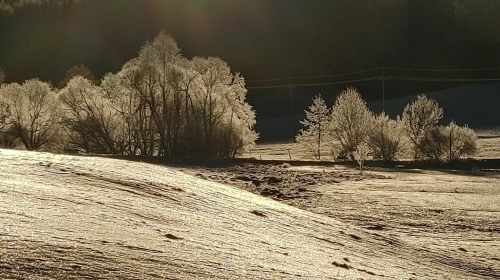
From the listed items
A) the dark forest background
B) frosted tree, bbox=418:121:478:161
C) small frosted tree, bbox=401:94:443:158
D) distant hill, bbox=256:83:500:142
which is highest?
the dark forest background

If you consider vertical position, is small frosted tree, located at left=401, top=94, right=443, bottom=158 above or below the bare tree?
below

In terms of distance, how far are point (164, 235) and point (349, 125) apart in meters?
46.8

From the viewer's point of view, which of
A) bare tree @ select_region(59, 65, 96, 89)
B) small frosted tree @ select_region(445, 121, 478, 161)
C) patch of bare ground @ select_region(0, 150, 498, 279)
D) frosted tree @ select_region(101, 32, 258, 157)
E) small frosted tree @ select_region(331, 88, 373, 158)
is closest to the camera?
patch of bare ground @ select_region(0, 150, 498, 279)

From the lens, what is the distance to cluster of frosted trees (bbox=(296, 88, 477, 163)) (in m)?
57.2

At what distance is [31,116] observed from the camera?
170 ft

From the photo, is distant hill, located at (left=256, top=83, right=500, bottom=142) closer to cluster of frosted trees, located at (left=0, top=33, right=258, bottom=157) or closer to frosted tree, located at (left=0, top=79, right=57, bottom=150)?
cluster of frosted trees, located at (left=0, top=33, right=258, bottom=157)

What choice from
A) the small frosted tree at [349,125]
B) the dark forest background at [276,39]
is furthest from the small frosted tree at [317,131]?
the dark forest background at [276,39]

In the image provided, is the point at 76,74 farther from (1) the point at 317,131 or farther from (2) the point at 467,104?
(2) the point at 467,104

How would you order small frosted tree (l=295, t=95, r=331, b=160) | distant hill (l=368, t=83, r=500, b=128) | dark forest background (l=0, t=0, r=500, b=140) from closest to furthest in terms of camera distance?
small frosted tree (l=295, t=95, r=331, b=160), distant hill (l=368, t=83, r=500, b=128), dark forest background (l=0, t=0, r=500, b=140)

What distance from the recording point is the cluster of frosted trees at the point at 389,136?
5719 cm

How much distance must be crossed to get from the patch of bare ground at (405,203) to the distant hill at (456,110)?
5211 cm

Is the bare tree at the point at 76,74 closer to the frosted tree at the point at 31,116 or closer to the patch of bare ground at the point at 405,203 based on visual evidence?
the frosted tree at the point at 31,116

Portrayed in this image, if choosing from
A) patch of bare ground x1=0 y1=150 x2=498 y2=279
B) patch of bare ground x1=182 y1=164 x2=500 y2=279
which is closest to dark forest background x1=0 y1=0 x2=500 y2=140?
patch of bare ground x1=182 y1=164 x2=500 y2=279

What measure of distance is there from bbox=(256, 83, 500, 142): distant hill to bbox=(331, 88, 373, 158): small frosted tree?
31.8 metres
